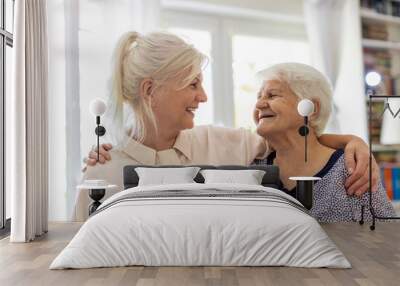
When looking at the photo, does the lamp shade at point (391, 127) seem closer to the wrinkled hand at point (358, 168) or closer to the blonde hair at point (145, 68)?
the wrinkled hand at point (358, 168)

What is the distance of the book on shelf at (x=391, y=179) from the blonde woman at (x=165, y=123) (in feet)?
0.89

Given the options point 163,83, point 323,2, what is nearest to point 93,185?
point 163,83

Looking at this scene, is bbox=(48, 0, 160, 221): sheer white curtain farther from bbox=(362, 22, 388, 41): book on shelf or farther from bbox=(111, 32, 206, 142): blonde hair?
bbox=(362, 22, 388, 41): book on shelf

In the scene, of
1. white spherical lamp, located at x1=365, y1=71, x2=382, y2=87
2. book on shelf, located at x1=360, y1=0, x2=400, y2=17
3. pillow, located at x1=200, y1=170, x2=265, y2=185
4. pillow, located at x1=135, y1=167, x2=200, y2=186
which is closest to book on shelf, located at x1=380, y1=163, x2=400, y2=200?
white spherical lamp, located at x1=365, y1=71, x2=382, y2=87

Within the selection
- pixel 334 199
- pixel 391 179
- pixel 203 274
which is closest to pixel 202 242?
pixel 203 274

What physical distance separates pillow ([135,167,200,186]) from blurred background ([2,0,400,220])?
0.70 m

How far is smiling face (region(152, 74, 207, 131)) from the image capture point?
5.86m

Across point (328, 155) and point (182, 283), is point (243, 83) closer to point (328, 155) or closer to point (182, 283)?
point (328, 155)

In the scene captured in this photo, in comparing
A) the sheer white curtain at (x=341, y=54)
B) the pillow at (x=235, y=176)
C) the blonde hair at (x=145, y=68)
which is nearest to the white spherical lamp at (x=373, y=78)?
the sheer white curtain at (x=341, y=54)

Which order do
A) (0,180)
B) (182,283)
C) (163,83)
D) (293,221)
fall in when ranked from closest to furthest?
(182,283), (293,221), (0,180), (163,83)

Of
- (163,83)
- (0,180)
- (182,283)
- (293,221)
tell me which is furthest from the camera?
(163,83)

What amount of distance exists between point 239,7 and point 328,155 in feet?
6.26

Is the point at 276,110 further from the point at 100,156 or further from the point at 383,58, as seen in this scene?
the point at 100,156

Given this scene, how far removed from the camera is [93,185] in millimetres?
5422
